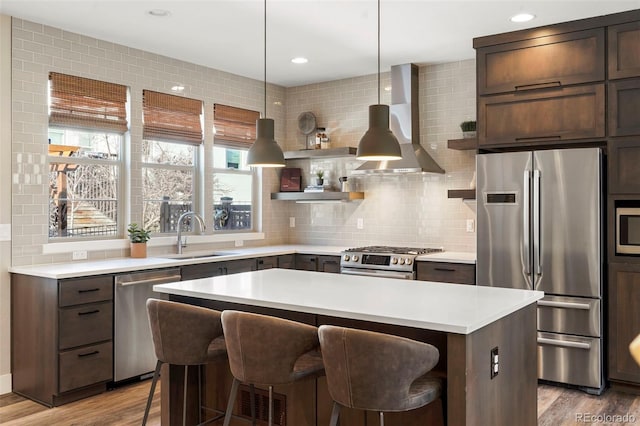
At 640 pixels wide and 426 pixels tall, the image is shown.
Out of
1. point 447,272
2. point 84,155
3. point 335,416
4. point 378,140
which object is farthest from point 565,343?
point 84,155

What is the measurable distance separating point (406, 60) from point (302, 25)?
4.69 ft

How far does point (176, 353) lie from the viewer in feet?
9.21

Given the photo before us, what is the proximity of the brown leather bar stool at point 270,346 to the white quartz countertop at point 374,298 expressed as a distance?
169 mm

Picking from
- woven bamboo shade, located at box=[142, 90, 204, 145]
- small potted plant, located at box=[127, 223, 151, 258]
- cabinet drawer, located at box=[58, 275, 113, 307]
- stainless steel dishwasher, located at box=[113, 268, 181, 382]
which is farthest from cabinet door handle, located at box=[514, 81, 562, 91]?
cabinet drawer, located at box=[58, 275, 113, 307]

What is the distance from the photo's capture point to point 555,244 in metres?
4.29

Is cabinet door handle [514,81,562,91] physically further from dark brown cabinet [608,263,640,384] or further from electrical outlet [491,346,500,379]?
electrical outlet [491,346,500,379]

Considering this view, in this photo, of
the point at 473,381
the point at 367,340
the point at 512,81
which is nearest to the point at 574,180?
the point at 512,81

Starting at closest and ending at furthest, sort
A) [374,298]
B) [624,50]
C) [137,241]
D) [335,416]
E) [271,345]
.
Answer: [335,416], [271,345], [374,298], [624,50], [137,241]

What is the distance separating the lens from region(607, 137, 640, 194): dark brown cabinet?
161 inches

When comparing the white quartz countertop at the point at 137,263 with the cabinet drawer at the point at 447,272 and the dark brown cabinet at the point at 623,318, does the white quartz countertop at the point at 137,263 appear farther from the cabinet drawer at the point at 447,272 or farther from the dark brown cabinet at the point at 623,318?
the dark brown cabinet at the point at 623,318

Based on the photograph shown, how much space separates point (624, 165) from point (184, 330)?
3.32 m

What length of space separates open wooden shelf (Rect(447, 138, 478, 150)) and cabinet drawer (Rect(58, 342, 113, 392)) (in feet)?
10.9

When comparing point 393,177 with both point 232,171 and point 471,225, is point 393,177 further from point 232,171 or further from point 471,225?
point 232,171

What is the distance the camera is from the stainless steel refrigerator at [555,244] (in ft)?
13.7
